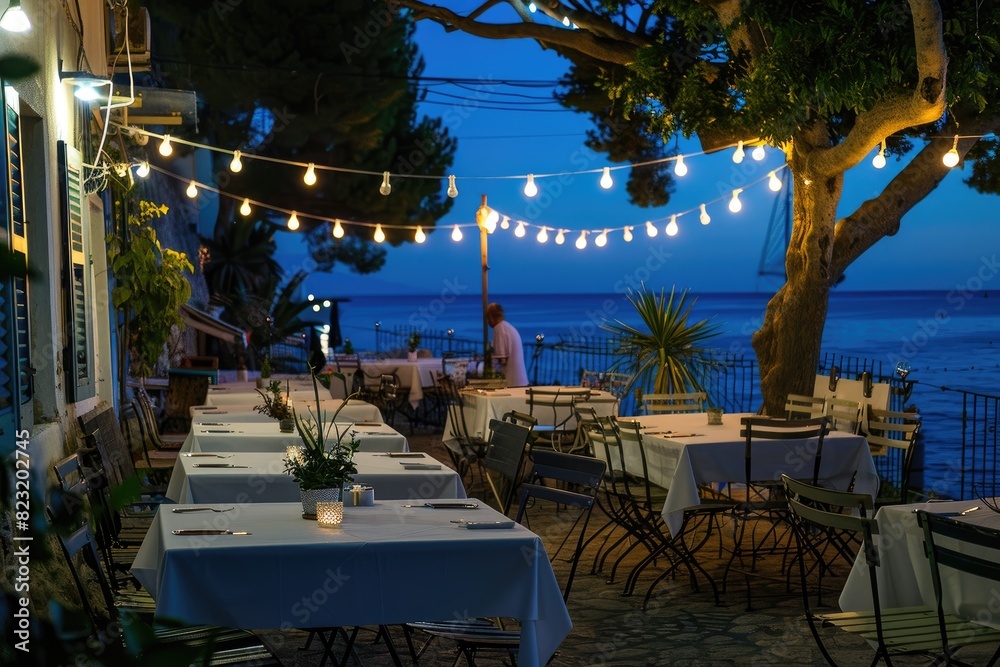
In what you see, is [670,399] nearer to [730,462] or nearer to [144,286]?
[730,462]

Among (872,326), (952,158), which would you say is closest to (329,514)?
(952,158)

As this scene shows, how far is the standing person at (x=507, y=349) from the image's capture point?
11.1 meters

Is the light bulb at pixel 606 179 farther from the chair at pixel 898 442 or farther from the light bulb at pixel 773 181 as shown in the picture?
the chair at pixel 898 442

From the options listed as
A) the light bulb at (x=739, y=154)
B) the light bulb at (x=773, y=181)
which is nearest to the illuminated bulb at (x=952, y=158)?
the light bulb at (x=739, y=154)

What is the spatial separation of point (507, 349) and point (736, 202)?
8.90ft

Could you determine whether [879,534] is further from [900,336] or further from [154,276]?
[900,336]

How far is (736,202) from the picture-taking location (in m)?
10.0

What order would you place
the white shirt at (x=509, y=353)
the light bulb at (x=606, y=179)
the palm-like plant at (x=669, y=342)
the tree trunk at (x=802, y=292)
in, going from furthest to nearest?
1. the white shirt at (x=509, y=353)
2. the palm-like plant at (x=669, y=342)
3. the light bulb at (x=606, y=179)
4. the tree trunk at (x=802, y=292)

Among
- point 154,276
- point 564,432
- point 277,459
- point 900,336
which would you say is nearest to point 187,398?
point 154,276

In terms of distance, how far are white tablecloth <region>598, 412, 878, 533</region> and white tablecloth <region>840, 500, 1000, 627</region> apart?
1.61 metres

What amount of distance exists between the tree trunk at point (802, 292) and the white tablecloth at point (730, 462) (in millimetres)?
2622

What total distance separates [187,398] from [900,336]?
38944 millimetres

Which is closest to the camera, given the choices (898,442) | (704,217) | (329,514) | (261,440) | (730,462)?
(329,514)

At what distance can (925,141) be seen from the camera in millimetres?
9445
